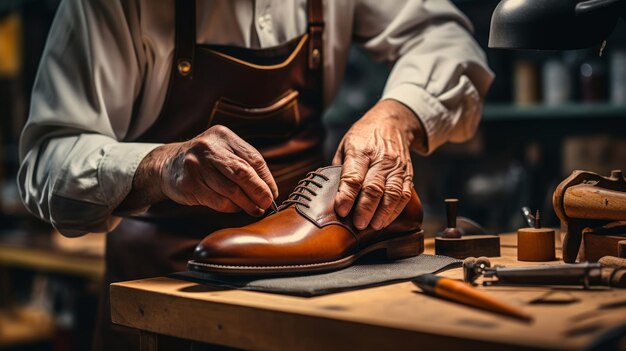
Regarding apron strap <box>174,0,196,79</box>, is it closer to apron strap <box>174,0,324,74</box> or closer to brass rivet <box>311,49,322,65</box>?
apron strap <box>174,0,324,74</box>

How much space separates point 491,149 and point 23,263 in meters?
2.35

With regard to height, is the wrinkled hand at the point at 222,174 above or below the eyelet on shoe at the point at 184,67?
below

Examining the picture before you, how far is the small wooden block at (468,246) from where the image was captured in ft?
4.31

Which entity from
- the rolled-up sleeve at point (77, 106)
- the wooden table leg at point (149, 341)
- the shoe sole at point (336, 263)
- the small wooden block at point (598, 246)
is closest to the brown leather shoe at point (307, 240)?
the shoe sole at point (336, 263)

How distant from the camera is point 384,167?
1259mm

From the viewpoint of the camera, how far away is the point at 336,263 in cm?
113

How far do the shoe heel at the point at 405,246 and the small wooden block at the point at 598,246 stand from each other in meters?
0.25

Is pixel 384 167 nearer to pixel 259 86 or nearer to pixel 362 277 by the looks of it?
pixel 362 277

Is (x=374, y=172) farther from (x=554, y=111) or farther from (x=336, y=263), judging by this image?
(x=554, y=111)

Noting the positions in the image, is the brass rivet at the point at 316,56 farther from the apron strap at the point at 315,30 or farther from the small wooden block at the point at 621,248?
the small wooden block at the point at 621,248

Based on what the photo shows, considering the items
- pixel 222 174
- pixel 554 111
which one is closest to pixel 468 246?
pixel 222 174

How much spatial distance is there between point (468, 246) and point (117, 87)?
697 millimetres

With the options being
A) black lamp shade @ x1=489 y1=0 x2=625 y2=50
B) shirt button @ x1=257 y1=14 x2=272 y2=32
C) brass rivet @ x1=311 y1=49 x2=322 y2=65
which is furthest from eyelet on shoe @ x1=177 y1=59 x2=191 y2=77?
black lamp shade @ x1=489 y1=0 x2=625 y2=50

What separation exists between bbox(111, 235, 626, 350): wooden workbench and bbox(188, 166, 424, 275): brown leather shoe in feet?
0.17
